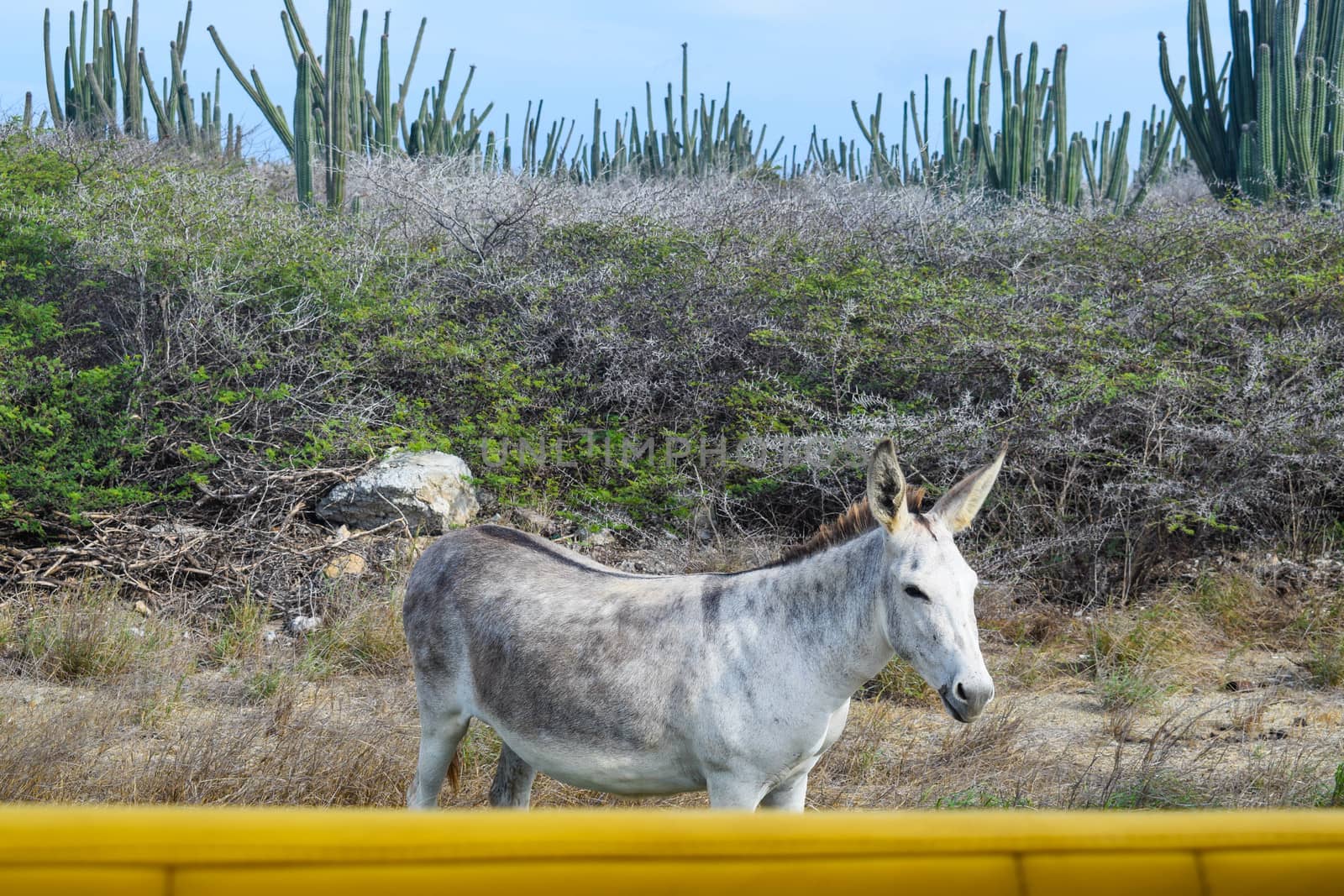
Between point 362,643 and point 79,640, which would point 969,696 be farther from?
point 79,640

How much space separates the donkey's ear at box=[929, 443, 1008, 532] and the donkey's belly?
3.55ft

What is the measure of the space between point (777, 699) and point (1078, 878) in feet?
7.66

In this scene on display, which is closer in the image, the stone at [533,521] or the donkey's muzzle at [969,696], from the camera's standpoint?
the donkey's muzzle at [969,696]

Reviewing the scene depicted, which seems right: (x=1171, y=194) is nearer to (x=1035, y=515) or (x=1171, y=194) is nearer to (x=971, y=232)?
(x=971, y=232)

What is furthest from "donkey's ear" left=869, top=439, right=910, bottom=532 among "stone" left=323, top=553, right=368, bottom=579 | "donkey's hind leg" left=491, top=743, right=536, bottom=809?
"stone" left=323, top=553, right=368, bottom=579

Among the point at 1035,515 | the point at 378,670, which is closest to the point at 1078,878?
the point at 378,670

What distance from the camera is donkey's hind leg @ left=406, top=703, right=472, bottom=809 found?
4.08m

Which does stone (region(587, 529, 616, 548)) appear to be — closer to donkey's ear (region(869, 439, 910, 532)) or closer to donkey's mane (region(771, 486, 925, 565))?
donkey's mane (region(771, 486, 925, 565))

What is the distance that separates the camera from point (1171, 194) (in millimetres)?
21734

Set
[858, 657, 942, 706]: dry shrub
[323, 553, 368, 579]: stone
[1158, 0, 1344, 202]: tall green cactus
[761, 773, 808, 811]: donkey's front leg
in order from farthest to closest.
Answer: [1158, 0, 1344, 202]: tall green cactus, [323, 553, 368, 579]: stone, [858, 657, 942, 706]: dry shrub, [761, 773, 808, 811]: donkey's front leg

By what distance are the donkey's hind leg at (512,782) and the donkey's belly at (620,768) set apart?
0.55 m

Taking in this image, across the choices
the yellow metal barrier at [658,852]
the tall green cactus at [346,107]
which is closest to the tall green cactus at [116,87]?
the tall green cactus at [346,107]

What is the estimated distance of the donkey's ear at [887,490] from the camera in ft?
10.9

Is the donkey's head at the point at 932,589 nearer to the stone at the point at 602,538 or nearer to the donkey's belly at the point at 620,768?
the donkey's belly at the point at 620,768
